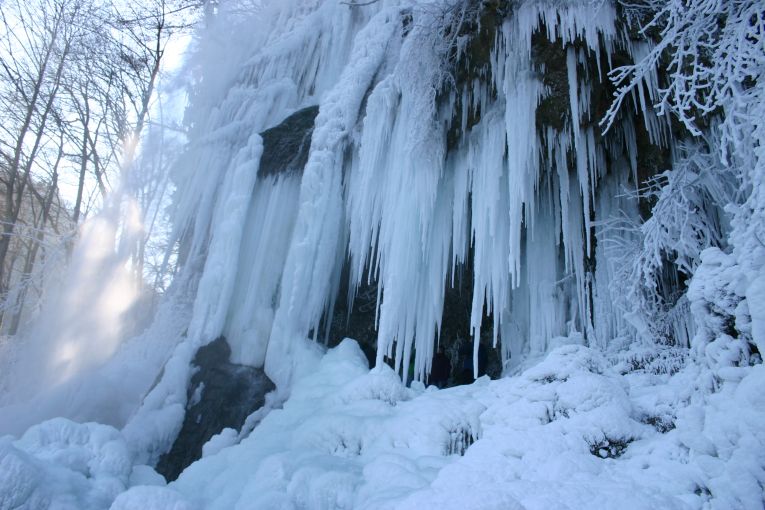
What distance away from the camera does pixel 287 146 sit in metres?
7.84

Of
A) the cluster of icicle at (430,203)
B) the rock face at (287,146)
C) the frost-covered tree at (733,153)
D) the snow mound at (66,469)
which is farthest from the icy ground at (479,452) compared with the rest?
the rock face at (287,146)

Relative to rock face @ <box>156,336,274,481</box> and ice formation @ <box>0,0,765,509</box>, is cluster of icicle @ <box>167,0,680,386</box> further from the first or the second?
rock face @ <box>156,336,274,481</box>

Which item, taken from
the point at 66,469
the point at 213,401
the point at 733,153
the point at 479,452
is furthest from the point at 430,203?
the point at 66,469

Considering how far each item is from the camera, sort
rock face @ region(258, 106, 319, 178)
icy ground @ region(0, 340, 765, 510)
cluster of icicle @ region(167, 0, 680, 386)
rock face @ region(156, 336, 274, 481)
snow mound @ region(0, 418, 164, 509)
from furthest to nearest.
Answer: rock face @ region(258, 106, 319, 178) → rock face @ region(156, 336, 274, 481) → cluster of icicle @ region(167, 0, 680, 386) → snow mound @ region(0, 418, 164, 509) → icy ground @ region(0, 340, 765, 510)

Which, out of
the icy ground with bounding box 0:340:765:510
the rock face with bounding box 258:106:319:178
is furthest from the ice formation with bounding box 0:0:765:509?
the rock face with bounding box 258:106:319:178

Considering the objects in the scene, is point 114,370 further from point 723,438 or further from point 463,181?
point 723,438

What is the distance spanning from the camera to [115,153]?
13.3m

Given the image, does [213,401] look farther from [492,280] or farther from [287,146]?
[287,146]

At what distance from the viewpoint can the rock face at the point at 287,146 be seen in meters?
7.64

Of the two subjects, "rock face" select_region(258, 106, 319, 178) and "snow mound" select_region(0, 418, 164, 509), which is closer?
"snow mound" select_region(0, 418, 164, 509)

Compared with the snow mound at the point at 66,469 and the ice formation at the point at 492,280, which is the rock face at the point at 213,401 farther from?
the snow mound at the point at 66,469

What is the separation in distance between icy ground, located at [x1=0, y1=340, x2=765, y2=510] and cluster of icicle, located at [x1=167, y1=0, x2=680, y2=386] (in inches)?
46.5

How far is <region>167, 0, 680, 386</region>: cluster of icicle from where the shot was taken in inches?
210

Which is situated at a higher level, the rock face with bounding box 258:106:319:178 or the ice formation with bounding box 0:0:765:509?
the rock face with bounding box 258:106:319:178
